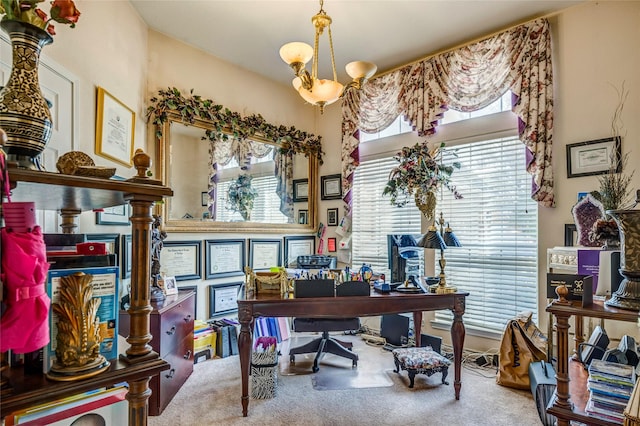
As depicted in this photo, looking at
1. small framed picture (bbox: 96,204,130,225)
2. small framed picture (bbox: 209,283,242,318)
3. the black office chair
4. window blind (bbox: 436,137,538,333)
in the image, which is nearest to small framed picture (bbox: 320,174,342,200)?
window blind (bbox: 436,137,538,333)

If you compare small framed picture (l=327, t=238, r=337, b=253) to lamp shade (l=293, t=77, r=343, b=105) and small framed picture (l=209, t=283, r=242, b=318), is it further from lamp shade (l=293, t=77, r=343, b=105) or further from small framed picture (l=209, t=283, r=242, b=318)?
lamp shade (l=293, t=77, r=343, b=105)

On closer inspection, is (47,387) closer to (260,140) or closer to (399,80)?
(260,140)

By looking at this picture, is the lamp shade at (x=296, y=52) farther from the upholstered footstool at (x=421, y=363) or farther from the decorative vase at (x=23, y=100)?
the upholstered footstool at (x=421, y=363)

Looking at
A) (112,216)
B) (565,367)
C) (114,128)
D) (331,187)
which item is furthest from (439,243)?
(114,128)

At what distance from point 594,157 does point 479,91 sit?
1.06 m

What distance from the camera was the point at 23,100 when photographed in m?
0.83

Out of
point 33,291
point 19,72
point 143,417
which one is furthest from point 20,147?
point 143,417

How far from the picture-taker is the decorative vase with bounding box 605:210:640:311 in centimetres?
130

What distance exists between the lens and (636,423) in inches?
39.8

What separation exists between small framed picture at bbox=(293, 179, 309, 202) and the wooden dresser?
6.21 feet

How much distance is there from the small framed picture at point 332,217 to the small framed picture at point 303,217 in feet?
0.87

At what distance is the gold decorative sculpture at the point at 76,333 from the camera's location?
0.77 m

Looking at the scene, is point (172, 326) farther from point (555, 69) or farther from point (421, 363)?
point (555, 69)

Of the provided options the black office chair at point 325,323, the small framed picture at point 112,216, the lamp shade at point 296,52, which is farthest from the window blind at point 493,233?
the small framed picture at point 112,216
